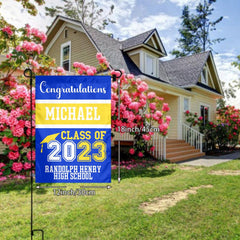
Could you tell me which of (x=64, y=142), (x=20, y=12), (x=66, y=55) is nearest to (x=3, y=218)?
(x=64, y=142)

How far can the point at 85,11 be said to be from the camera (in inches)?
891

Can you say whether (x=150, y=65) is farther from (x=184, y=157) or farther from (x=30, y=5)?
(x=30, y=5)

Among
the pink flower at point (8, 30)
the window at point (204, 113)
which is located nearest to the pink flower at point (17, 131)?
the pink flower at point (8, 30)

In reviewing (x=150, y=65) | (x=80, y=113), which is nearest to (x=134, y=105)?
(x=80, y=113)

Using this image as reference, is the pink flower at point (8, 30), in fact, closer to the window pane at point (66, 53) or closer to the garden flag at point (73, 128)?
the garden flag at point (73, 128)

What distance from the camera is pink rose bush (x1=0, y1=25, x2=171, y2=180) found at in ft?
18.0

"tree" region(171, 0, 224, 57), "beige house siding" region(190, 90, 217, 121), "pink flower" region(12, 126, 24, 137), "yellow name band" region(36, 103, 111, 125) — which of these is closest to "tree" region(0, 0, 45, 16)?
"pink flower" region(12, 126, 24, 137)

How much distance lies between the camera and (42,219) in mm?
3215

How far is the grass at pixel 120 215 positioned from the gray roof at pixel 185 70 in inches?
411

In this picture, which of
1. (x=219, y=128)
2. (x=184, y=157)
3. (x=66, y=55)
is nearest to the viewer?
(x=184, y=157)

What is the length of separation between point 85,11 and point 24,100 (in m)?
20.0

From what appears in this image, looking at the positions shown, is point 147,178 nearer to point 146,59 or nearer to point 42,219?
point 42,219

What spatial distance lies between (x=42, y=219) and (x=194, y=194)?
284 centimetres

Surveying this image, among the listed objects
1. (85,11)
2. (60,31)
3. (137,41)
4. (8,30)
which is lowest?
(8,30)
